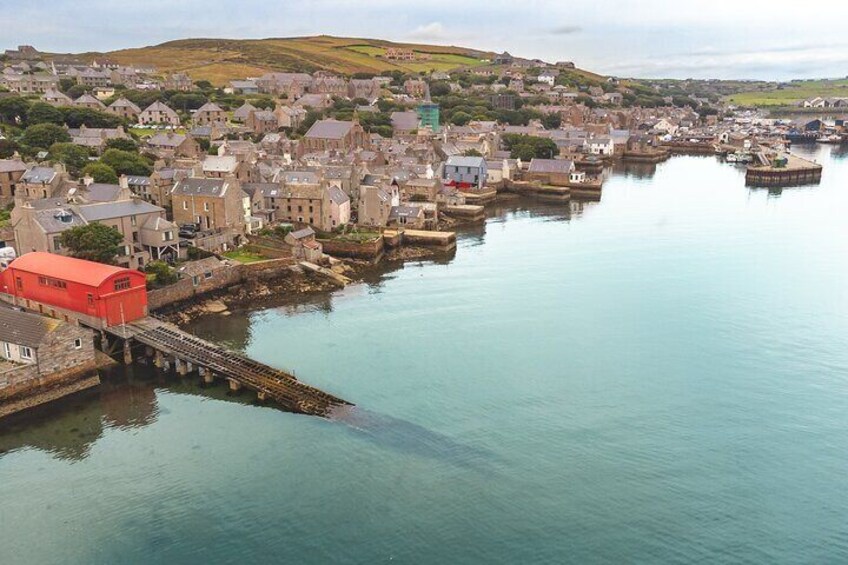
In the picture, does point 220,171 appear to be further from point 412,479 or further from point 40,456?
point 412,479

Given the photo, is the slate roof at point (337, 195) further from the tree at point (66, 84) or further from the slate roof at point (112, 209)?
the tree at point (66, 84)

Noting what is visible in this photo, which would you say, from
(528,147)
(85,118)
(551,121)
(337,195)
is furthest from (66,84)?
(551,121)

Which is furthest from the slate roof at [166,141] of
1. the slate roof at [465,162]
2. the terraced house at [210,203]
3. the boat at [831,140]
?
the boat at [831,140]

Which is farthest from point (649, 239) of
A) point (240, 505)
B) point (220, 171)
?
point (240, 505)

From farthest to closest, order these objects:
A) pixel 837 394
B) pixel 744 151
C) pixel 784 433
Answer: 1. pixel 744 151
2. pixel 837 394
3. pixel 784 433

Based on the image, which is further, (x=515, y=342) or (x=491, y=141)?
(x=491, y=141)

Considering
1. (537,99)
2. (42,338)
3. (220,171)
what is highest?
(537,99)

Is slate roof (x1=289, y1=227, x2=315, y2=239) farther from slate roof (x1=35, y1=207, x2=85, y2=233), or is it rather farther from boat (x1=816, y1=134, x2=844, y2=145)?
boat (x1=816, y1=134, x2=844, y2=145)
